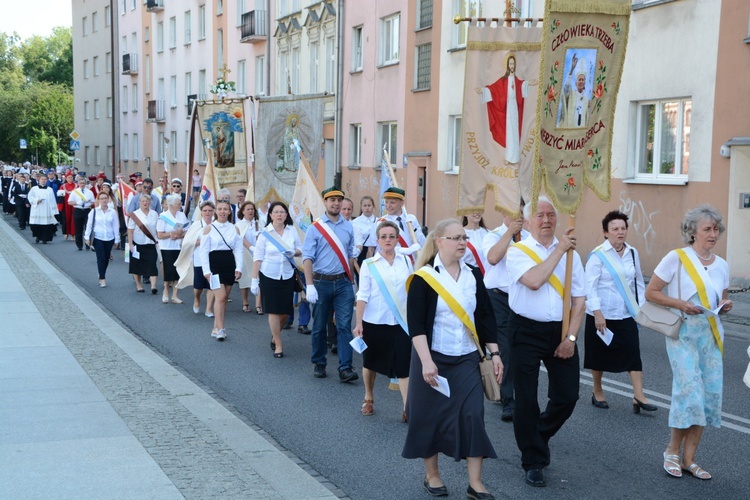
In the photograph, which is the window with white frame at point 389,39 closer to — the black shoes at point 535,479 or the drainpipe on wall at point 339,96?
the drainpipe on wall at point 339,96

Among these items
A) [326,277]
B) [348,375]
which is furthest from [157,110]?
[348,375]

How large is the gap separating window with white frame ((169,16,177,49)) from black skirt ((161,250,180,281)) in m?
43.5

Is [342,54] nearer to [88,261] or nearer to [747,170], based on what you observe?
[88,261]

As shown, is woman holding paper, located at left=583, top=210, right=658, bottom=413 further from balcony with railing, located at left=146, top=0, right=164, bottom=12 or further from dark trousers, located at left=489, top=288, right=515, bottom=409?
balcony with railing, located at left=146, top=0, right=164, bottom=12

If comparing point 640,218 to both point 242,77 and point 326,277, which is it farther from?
point 242,77

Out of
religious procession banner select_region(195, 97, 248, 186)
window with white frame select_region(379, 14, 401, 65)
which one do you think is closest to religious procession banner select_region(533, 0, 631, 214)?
religious procession banner select_region(195, 97, 248, 186)

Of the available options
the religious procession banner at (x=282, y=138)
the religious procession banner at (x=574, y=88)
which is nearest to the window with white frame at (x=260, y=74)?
the religious procession banner at (x=282, y=138)

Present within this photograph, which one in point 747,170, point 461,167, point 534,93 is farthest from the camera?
point 747,170

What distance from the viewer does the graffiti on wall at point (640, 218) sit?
18812 mm

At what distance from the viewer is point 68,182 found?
1193 inches

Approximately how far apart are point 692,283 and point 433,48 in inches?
888

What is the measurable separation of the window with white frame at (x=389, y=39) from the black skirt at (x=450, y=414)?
25547 mm

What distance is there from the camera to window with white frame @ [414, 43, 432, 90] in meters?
28.6

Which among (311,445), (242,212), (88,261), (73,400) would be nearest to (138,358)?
(73,400)
